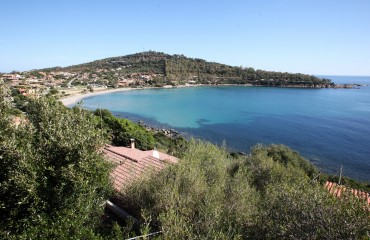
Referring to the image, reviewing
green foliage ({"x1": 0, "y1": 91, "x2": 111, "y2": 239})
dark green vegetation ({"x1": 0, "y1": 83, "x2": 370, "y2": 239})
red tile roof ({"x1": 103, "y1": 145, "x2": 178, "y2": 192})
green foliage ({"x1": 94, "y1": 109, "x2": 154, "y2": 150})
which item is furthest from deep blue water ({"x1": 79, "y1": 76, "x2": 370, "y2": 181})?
green foliage ({"x1": 0, "y1": 91, "x2": 111, "y2": 239})

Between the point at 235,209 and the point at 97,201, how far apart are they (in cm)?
394

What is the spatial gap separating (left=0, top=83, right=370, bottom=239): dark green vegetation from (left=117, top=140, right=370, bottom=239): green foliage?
0.07 feet

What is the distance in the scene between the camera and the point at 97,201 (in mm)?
Answer: 7574

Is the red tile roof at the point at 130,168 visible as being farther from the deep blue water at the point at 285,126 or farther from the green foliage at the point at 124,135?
the deep blue water at the point at 285,126

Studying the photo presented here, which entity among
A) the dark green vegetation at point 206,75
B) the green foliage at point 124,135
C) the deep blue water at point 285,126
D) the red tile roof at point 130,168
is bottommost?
the deep blue water at point 285,126

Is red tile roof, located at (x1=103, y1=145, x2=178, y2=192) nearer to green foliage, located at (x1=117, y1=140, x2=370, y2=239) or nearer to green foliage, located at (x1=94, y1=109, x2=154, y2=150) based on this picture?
green foliage, located at (x1=117, y1=140, x2=370, y2=239)

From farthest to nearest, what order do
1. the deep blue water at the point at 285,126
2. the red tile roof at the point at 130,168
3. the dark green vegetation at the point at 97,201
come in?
the deep blue water at the point at 285,126
the red tile roof at the point at 130,168
the dark green vegetation at the point at 97,201

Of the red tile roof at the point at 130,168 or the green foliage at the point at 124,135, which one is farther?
the green foliage at the point at 124,135

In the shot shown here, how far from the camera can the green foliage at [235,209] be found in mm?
5559

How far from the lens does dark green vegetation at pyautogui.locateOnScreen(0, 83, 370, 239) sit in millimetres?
5758

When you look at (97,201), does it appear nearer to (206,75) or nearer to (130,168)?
(130,168)

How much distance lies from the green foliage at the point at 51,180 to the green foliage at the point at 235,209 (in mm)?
1601

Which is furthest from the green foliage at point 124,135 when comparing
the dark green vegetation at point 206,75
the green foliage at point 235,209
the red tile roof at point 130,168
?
the dark green vegetation at point 206,75

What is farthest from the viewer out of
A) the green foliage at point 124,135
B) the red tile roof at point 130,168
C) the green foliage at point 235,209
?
the green foliage at point 124,135
